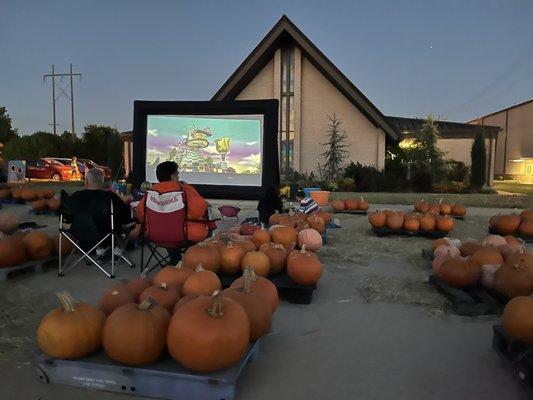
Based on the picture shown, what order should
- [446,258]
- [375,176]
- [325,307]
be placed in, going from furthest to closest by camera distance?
[375,176], [446,258], [325,307]

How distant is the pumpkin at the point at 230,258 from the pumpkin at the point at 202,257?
77 millimetres

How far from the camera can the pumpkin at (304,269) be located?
375 cm

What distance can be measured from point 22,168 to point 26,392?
1876 cm

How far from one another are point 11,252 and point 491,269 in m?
4.44

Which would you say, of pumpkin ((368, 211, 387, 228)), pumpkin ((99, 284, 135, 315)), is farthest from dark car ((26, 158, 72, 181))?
pumpkin ((99, 284, 135, 315))

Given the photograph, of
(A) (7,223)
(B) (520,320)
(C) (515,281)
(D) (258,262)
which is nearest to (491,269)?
(C) (515,281)

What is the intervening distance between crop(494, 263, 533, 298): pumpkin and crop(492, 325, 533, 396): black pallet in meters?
0.65

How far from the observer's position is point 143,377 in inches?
88.8

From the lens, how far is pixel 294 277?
3822 mm

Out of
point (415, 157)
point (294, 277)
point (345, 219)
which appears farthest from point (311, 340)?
point (415, 157)

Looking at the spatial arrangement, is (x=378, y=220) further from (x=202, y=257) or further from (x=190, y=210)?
(x=202, y=257)

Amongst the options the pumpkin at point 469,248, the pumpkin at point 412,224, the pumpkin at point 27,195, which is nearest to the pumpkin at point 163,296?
the pumpkin at point 469,248

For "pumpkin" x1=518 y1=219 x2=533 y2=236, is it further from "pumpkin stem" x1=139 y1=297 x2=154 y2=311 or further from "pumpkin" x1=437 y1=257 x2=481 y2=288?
"pumpkin stem" x1=139 y1=297 x2=154 y2=311

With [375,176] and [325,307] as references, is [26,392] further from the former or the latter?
[375,176]
